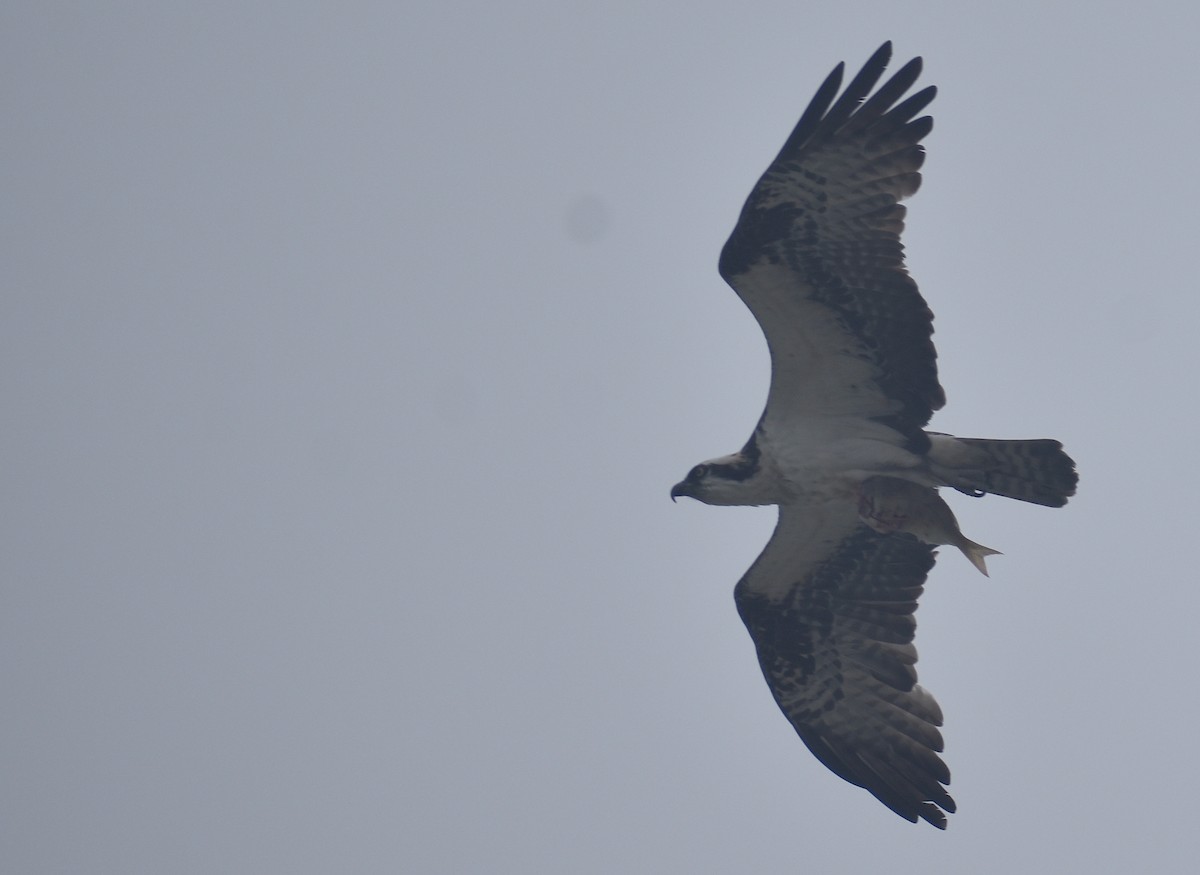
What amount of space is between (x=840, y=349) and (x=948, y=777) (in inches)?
141

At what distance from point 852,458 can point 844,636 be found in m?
1.90

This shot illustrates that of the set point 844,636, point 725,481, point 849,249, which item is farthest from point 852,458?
point 844,636

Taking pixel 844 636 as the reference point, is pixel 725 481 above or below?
above

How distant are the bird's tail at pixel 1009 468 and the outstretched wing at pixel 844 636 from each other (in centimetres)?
130

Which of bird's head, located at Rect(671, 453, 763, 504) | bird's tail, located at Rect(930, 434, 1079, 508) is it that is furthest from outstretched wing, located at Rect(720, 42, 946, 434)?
bird's head, located at Rect(671, 453, 763, 504)

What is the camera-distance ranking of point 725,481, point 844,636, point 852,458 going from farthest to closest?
point 844,636 < point 725,481 < point 852,458

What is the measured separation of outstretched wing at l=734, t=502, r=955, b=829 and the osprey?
12mm

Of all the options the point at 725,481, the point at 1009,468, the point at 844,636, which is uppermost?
the point at 725,481

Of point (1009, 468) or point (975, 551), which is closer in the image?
point (1009, 468)

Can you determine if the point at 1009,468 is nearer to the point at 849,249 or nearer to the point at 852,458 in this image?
the point at 852,458

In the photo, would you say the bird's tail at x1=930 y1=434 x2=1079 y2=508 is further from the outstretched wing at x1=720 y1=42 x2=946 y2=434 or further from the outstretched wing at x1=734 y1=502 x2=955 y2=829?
the outstretched wing at x1=734 y1=502 x2=955 y2=829

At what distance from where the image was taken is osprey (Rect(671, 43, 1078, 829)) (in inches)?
428

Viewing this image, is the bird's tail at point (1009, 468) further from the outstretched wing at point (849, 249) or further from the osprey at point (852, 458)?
the outstretched wing at point (849, 249)

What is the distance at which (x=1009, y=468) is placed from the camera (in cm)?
1103
